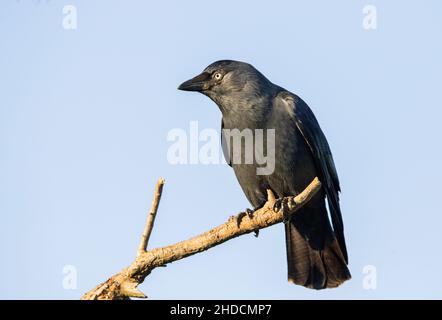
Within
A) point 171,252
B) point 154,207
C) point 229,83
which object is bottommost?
point 171,252

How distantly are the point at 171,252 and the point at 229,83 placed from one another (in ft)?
11.1

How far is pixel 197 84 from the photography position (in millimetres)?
9461

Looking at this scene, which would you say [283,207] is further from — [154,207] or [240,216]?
[154,207]

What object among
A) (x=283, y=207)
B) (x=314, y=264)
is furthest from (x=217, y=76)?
(x=283, y=207)

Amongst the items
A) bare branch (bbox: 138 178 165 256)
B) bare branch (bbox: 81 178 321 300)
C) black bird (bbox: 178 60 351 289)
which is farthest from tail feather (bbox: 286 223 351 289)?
bare branch (bbox: 138 178 165 256)

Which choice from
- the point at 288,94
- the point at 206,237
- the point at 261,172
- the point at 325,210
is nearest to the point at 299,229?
the point at 325,210

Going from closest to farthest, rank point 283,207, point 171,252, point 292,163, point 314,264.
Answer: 1. point 171,252
2. point 283,207
3. point 292,163
4. point 314,264

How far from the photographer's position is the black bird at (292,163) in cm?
873

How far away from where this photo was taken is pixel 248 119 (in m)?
8.89

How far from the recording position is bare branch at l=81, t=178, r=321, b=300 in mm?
6258

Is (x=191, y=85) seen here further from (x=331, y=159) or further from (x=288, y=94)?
(x=331, y=159)

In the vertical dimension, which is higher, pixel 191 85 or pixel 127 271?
pixel 191 85

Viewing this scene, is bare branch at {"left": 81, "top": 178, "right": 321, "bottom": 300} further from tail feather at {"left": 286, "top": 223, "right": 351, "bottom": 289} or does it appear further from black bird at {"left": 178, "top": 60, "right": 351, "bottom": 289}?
tail feather at {"left": 286, "top": 223, "right": 351, "bottom": 289}
